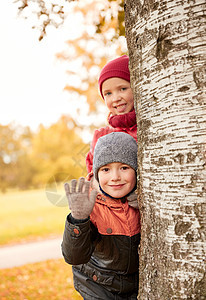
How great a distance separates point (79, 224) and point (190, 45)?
1.05m

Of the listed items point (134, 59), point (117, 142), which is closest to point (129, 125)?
point (117, 142)

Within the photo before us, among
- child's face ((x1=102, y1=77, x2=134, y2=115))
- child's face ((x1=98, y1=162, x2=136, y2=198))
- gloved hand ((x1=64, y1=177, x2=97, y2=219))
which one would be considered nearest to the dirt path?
child's face ((x1=102, y1=77, x2=134, y2=115))

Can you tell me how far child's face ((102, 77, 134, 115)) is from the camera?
234cm

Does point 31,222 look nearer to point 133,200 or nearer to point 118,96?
point 118,96

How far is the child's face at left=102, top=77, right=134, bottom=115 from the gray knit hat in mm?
412

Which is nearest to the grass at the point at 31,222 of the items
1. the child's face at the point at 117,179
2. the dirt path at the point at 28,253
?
the dirt path at the point at 28,253

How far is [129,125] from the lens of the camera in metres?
2.29

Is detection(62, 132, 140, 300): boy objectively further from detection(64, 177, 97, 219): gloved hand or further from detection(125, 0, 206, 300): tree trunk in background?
detection(125, 0, 206, 300): tree trunk in background

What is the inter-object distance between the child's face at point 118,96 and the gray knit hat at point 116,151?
41cm

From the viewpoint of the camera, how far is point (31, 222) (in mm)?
14203

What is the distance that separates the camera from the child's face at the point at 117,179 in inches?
73.5

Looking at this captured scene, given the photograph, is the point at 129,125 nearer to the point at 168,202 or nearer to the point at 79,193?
the point at 79,193

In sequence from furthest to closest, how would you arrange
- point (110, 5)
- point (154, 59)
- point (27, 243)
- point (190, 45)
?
point (27, 243)
point (110, 5)
point (154, 59)
point (190, 45)

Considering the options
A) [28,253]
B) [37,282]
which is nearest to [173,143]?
[37,282]
